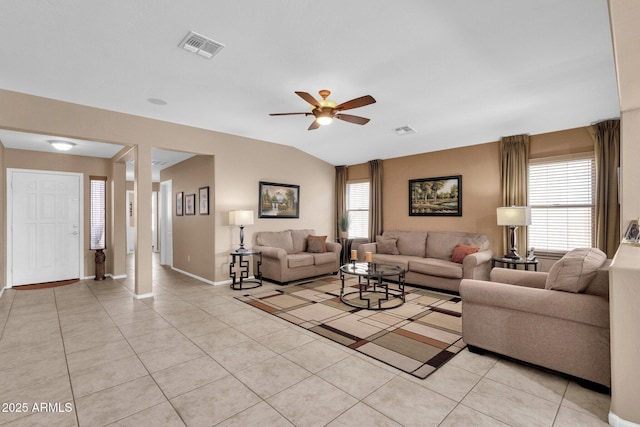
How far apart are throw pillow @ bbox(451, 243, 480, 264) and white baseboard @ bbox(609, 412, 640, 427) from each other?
10.8 feet

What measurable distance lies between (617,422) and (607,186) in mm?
3609

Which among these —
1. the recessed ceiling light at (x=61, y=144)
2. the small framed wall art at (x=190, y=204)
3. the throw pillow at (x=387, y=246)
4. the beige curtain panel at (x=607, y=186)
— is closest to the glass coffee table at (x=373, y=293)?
the throw pillow at (x=387, y=246)

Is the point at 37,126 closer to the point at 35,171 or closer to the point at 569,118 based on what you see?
the point at 35,171

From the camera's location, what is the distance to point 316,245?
6.35m

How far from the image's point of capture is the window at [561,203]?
456 centimetres

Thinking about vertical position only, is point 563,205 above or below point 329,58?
below

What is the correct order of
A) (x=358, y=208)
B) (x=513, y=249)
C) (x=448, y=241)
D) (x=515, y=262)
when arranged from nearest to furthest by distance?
(x=515, y=262)
(x=513, y=249)
(x=448, y=241)
(x=358, y=208)

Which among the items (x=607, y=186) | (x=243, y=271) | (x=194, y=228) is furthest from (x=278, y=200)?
(x=607, y=186)

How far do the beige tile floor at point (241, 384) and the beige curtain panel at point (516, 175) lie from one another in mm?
3081

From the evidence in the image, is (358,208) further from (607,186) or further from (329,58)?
(329,58)

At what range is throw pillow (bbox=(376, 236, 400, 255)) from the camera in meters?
6.18

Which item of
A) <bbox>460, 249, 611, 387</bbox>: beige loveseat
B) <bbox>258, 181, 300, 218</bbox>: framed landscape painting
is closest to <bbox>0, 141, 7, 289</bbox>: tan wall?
<bbox>258, 181, 300, 218</bbox>: framed landscape painting

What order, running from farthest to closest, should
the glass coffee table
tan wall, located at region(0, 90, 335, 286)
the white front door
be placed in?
the white front door, the glass coffee table, tan wall, located at region(0, 90, 335, 286)

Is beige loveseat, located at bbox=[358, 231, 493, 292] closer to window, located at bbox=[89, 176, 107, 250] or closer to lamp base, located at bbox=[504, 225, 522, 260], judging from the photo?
lamp base, located at bbox=[504, 225, 522, 260]
